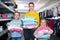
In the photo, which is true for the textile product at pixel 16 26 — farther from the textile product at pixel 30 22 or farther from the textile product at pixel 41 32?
the textile product at pixel 41 32

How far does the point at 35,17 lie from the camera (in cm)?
433

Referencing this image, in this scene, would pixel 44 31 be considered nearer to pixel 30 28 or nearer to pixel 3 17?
pixel 30 28

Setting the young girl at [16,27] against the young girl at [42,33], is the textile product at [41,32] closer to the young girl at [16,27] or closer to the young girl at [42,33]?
the young girl at [42,33]

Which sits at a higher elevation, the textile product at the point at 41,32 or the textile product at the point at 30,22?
the textile product at the point at 30,22

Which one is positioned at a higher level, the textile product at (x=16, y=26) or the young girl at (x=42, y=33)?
the textile product at (x=16, y=26)

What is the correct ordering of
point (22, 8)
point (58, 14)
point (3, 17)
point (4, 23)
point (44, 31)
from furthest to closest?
point (58, 14)
point (22, 8)
point (4, 23)
point (3, 17)
point (44, 31)

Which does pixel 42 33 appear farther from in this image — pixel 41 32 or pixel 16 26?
pixel 16 26

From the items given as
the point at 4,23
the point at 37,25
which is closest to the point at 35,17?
the point at 37,25

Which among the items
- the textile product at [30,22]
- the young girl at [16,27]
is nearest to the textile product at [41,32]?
the textile product at [30,22]

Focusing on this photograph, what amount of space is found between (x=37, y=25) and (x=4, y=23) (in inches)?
48.9

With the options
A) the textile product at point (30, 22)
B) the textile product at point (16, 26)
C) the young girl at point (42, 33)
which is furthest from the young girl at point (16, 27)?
the young girl at point (42, 33)

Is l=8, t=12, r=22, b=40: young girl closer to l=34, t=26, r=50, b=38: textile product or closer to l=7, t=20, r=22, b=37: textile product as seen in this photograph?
l=7, t=20, r=22, b=37: textile product

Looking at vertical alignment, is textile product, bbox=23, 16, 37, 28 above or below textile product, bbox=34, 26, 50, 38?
above

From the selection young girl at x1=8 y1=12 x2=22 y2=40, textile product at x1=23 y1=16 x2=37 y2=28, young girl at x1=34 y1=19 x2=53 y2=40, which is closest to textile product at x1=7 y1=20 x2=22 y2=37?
young girl at x1=8 y1=12 x2=22 y2=40
